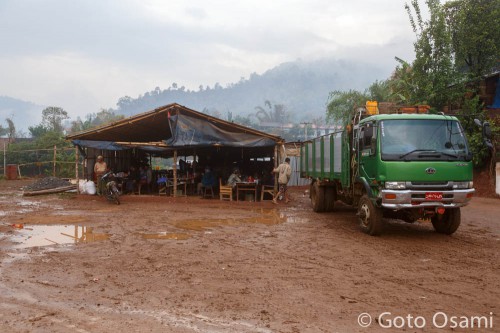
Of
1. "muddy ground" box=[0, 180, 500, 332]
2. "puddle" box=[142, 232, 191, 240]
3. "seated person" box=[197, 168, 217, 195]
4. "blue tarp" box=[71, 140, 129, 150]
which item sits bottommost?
"muddy ground" box=[0, 180, 500, 332]

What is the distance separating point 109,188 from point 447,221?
1099 cm

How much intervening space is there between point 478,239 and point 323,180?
439 centimetres

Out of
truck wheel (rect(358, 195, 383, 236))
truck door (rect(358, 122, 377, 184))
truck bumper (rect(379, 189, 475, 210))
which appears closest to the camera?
truck bumper (rect(379, 189, 475, 210))

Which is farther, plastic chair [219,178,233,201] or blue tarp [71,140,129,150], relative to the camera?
blue tarp [71,140,129,150]

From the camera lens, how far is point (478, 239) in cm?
835

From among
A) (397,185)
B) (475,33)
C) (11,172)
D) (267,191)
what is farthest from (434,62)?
(11,172)

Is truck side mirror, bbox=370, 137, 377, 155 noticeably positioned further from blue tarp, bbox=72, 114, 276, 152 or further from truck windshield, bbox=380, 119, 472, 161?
blue tarp, bbox=72, 114, 276, 152

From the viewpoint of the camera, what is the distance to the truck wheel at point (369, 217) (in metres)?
8.23

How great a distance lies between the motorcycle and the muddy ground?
4.13 metres

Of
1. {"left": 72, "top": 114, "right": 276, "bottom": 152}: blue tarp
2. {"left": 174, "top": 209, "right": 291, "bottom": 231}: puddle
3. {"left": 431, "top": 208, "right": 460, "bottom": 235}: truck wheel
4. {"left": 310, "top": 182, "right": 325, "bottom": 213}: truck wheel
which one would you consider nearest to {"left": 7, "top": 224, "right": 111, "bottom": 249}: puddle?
{"left": 174, "top": 209, "right": 291, "bottom": 231}: puddle

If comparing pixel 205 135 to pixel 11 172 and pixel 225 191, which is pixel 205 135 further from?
pixel 11 172

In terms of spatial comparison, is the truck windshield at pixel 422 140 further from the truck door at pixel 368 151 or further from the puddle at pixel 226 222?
the puddle at pixel 226 222

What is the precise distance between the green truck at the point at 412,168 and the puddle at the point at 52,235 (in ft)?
17.9

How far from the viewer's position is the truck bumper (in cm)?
753
